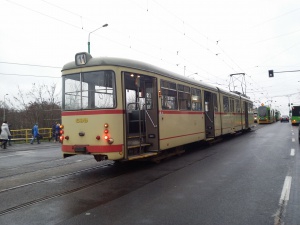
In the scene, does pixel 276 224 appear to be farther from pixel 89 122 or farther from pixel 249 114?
pixel 249 114

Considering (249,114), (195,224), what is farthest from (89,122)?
(249,114)

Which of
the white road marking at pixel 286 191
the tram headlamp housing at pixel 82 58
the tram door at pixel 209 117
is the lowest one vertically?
the white road marking at pixel 286 191

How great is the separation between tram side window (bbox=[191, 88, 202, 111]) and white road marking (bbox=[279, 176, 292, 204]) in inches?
257

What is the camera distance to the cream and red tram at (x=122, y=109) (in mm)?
8391

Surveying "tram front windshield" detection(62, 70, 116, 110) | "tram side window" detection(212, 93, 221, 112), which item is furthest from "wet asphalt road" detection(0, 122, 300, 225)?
"tram side window" detection(212, 93, 221, 112)

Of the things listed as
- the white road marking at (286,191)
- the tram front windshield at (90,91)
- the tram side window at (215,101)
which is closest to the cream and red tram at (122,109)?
the tram front windshield at (90,91)

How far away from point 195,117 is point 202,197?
7.84 m

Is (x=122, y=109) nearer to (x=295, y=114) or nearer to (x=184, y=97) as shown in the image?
(x=184, y=97)

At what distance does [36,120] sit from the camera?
3562cm

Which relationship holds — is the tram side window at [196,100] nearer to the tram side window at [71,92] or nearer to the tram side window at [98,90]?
the tram side window at [98,90]

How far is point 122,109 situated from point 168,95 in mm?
2954

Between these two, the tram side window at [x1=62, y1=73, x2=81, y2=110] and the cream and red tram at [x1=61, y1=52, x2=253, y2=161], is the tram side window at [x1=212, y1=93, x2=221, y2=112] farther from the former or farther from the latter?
the tram side window at [x1=62, y1=73, x2=81, y2=110]

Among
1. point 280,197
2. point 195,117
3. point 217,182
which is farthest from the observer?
point 195,117

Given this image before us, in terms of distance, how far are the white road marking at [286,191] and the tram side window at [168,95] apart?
4.68 metres
